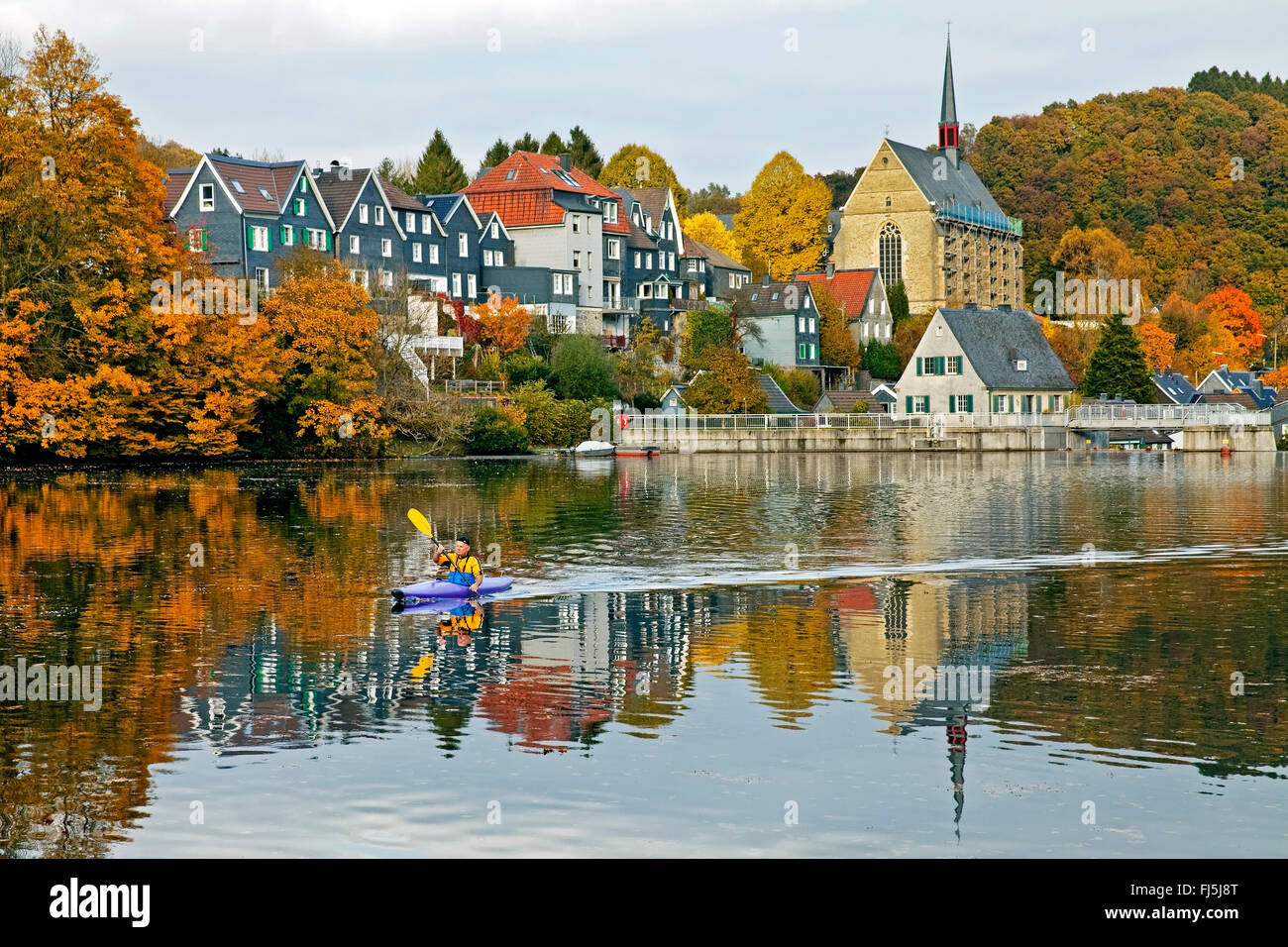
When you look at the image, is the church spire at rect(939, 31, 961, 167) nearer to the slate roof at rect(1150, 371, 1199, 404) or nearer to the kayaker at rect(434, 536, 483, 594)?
the slate roof at rect(1150, 371, 1199, 404)

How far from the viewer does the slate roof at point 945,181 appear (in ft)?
468

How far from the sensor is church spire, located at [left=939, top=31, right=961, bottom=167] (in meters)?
143

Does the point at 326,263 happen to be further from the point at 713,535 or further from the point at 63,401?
the point at 713,535

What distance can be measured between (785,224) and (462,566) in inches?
4479

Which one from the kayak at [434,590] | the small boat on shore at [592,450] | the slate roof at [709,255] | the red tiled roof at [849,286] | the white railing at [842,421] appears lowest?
the kayak at [434,590]

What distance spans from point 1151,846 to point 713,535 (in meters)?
26.6

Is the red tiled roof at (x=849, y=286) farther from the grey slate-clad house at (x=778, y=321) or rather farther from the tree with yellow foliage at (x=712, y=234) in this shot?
the tree with yellow foliage at (x=712, y=234)

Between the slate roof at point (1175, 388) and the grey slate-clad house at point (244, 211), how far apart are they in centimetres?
5963

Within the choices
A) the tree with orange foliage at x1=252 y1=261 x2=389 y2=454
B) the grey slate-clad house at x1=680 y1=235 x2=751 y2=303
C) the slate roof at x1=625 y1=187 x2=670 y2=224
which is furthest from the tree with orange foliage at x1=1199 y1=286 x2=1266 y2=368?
the tree with orange foliage at x1=252 y1=261 x2=389 y2=454

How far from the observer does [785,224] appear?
13675cm

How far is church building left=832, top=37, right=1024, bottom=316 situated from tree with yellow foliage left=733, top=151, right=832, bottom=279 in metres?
6.44

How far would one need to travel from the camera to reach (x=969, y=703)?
60.4 feet

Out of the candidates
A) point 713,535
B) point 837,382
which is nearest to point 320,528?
point 713,535

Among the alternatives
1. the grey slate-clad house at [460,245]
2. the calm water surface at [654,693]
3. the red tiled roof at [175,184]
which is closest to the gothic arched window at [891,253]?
the grey slate-clad house at [460,245]
